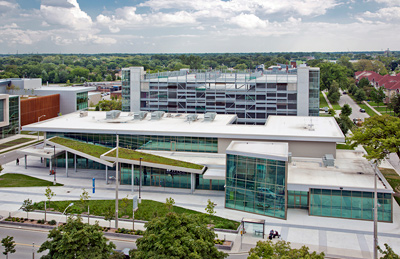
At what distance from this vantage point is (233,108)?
88188mm

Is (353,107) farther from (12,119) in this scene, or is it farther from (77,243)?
(77,243)

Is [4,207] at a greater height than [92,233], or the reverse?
[92,233]

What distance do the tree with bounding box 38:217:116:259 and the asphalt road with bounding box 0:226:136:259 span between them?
7291 mm

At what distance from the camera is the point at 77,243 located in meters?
29.6

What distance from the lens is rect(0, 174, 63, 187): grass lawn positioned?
56.0 m

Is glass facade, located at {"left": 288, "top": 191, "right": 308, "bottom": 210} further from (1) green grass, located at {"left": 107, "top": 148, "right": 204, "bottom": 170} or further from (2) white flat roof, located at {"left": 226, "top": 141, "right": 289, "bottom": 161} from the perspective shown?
(1) green grass, located at {"left": 107, "top": 148, "right": 204, "bottom": 170}

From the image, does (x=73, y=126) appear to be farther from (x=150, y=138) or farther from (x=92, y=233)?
(x=92, y=233)

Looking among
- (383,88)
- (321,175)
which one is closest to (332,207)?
(321,175)

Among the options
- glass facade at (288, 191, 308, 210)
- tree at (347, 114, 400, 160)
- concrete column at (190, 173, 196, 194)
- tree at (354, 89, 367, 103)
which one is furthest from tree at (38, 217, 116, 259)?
tree at (354, 89, 367, 103)

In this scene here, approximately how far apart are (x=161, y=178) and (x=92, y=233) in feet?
84.0

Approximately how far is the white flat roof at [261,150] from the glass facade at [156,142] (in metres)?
8.41

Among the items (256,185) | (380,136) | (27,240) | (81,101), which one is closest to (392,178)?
(380,136)

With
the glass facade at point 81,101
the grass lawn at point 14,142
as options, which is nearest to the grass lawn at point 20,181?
the grass lawn at point 14,142

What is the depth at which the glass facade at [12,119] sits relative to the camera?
286 ft
